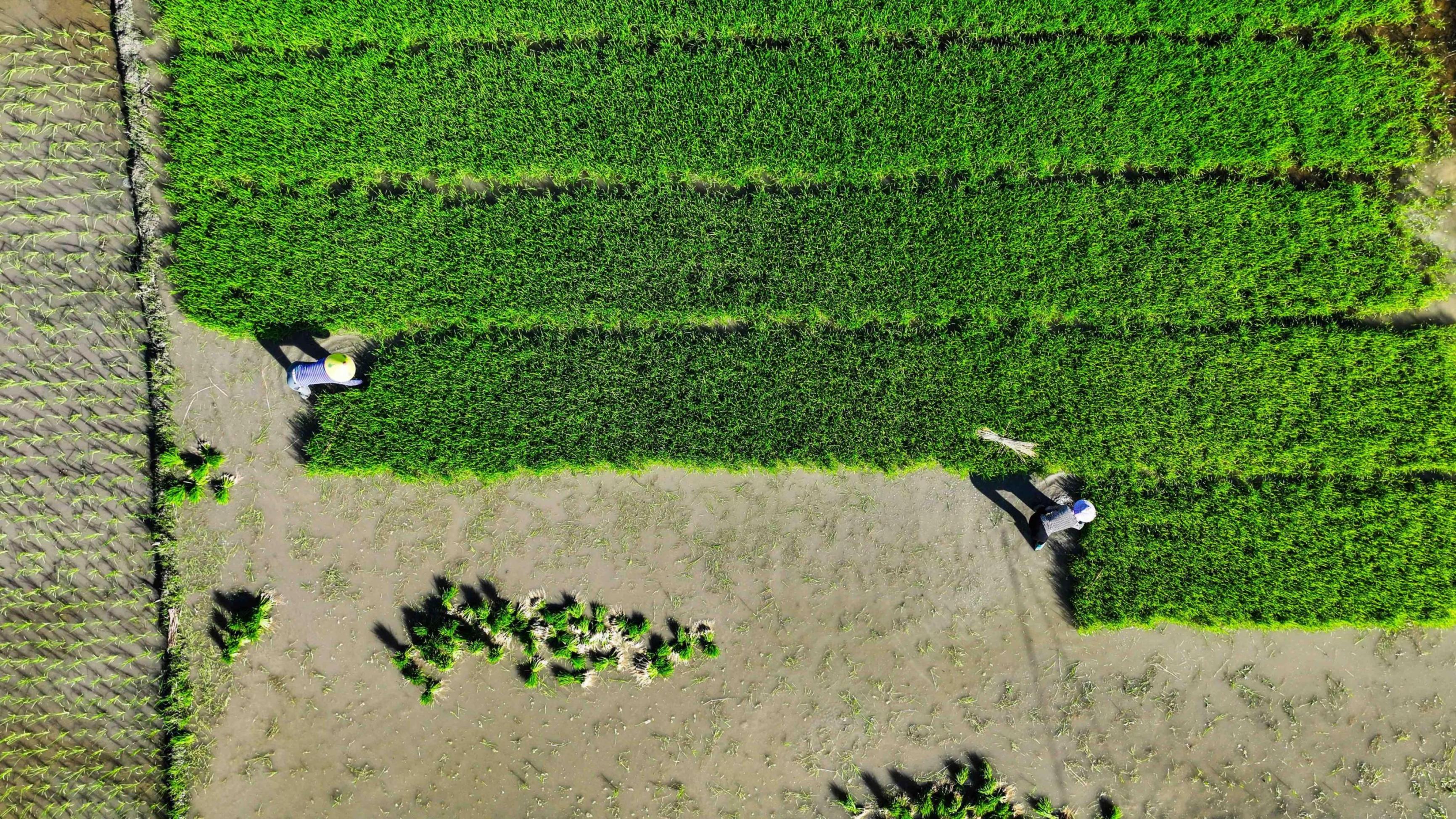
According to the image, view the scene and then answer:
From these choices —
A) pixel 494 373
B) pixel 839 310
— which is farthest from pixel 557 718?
pixel 839 310

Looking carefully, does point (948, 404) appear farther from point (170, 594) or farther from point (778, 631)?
point (170, 594)

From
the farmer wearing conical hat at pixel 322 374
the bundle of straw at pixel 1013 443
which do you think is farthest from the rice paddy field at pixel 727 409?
the farmer wearing conical hat at pixel 322 374

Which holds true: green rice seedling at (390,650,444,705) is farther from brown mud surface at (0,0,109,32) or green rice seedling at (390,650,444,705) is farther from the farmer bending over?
brown mud surface at (0,0,109,32)

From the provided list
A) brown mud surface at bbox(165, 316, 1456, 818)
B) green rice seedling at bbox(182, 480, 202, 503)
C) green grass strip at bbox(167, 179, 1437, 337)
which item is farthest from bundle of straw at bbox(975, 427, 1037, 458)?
green rice seedling at bbox(182, 480, 202, 503)

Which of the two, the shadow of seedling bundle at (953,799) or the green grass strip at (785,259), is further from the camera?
the green grass strip at (785,259)

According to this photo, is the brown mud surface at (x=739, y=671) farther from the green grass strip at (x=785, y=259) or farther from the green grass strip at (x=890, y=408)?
the green grass strip at (x=785, y=259)
